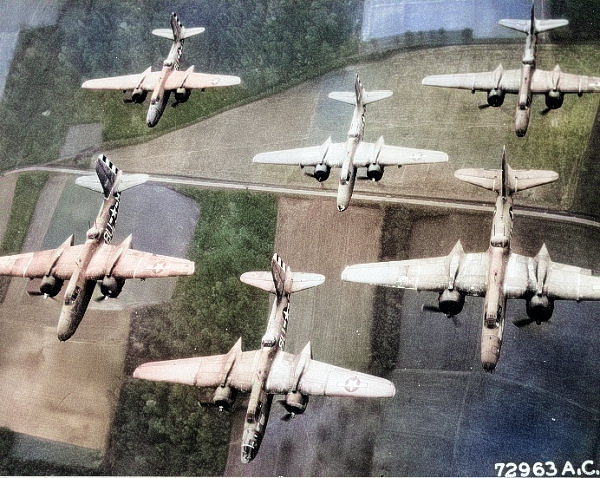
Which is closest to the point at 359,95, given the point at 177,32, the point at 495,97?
the point at 495,97

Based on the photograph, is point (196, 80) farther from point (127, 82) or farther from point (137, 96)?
point (127, 82)

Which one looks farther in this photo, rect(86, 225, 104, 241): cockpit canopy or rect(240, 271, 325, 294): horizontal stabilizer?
rect(86, 225, 104, 241): cockpit canopy

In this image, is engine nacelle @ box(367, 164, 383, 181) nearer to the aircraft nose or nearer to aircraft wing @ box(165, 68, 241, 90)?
aircraft wing @ box(165, 68, 241, 90)

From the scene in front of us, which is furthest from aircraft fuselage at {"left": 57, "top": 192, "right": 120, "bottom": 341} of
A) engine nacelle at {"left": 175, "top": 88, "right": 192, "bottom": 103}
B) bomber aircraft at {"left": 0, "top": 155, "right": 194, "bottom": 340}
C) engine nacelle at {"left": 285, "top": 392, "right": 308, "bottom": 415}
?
engine nacelle at {"left": 285, "top": 392, "right": 308, "bottom": 415}

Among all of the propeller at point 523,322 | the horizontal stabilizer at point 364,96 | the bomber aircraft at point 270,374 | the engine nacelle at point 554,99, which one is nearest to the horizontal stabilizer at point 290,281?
the bomber aircraft at point 270,374

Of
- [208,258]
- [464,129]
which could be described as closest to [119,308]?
[208,258]
